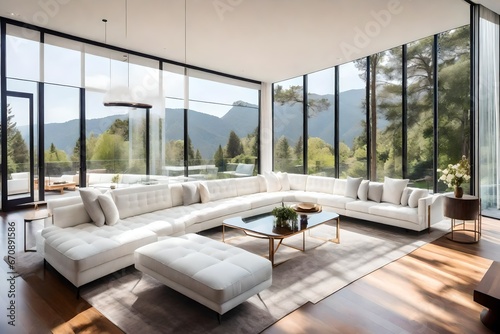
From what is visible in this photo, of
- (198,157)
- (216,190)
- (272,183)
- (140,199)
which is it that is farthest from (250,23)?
(198,157)

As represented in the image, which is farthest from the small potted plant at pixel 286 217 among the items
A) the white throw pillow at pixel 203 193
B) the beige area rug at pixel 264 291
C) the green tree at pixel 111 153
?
the green tree at pixel 111 153

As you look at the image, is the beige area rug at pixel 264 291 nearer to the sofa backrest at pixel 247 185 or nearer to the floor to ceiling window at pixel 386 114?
the sofa backrest at pixel 247 185

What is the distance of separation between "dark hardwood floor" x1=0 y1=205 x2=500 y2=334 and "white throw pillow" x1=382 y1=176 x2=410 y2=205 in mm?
1638

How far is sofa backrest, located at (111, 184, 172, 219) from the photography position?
3.99 m

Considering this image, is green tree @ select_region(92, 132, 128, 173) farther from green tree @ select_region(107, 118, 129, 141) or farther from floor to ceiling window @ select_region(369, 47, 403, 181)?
floor to ceiling window @ select_region(369, 47, 403, 181)

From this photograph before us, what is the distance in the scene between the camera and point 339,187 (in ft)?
19.6

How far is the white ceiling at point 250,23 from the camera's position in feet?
14.6

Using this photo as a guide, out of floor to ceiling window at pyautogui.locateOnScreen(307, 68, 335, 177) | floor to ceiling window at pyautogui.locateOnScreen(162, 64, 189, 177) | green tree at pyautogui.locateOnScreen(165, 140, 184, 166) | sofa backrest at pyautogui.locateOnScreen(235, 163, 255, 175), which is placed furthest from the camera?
sofa backrest at pyautogui.locateOnScreen(235, 163, 255, 175)

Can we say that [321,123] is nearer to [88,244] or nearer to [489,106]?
[489,106]

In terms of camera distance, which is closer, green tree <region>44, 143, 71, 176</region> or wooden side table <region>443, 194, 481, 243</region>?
wooden side table <region>443, 194, 481, 243</region>

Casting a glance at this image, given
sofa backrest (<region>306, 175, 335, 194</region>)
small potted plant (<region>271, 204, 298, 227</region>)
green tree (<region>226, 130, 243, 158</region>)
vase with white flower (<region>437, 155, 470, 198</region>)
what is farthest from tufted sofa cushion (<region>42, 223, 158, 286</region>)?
green tree (<region>226, 130, 243, 158</region>)

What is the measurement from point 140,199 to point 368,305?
319 centimetres

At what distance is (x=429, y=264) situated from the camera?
3.38 metres

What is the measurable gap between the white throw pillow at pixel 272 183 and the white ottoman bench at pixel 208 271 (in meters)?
3.53
